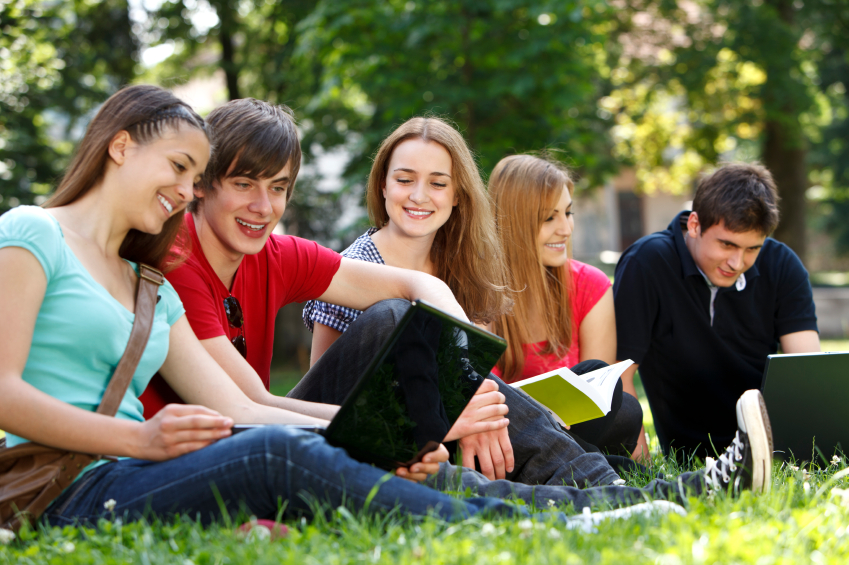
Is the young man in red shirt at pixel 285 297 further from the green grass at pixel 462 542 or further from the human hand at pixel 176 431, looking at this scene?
the human hand at pixel 176 431

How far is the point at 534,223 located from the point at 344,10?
5.56 metres

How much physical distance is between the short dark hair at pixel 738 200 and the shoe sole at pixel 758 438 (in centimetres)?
175

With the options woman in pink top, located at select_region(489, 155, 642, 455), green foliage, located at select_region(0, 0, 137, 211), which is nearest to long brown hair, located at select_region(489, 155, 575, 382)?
woman in pink top, located at select_region(489, 155, 642, 455)

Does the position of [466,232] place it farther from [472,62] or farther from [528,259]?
[472,62]

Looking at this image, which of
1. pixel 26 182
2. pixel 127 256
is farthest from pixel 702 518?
pixel 26 182

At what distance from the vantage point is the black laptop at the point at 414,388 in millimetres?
2096

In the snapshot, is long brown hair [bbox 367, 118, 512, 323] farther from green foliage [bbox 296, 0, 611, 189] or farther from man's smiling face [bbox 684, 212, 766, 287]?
green foliage [bbox 296, 0, 611, 189]

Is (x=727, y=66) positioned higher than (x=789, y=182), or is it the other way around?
(x=727, y=66)

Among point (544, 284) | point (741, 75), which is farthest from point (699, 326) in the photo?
point (741, 75)

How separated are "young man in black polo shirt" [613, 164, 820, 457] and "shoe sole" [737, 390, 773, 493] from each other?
1.59 meters

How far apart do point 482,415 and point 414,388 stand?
558mm

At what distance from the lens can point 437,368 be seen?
2332mm

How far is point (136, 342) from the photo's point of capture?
2.29 metres

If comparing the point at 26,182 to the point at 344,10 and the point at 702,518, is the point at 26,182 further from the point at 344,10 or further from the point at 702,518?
the point at 702,518
